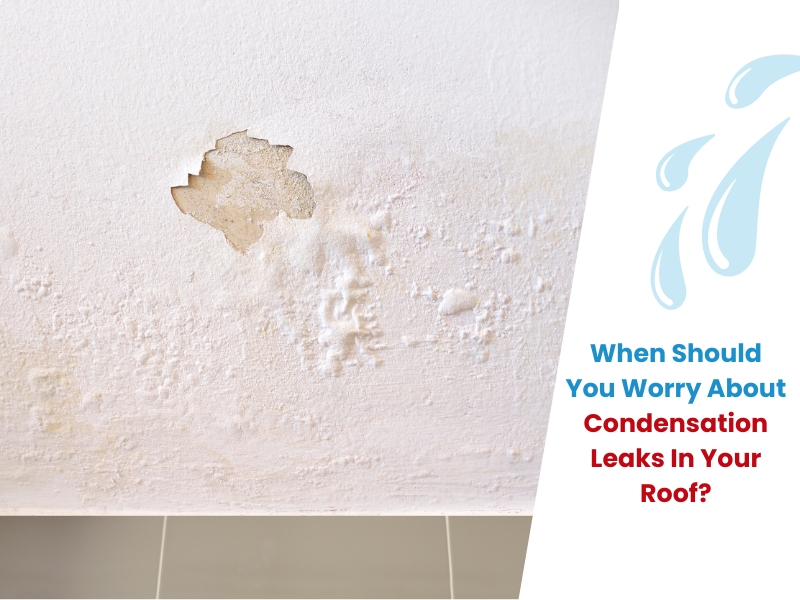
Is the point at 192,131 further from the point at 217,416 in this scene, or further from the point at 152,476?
the point at 152,476

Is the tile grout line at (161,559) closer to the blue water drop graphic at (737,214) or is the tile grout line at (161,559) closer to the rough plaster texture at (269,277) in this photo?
the rough plaster texture at (269,277)

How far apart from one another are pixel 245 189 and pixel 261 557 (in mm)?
690

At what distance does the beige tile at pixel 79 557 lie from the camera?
4.45 feet

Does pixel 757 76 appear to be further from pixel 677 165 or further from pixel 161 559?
pixel 161 559

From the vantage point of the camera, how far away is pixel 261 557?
139 cm

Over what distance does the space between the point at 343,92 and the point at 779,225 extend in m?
0.81

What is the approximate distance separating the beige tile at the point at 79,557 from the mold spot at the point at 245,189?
58 centimetres

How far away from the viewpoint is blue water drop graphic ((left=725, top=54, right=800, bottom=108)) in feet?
4.02

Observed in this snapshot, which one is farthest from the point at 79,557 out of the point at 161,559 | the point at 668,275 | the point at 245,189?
the point at 668,275

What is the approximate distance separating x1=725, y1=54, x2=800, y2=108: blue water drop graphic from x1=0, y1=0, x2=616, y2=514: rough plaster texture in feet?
0.95

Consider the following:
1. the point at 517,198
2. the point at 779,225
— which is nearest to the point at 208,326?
the point at 517,198

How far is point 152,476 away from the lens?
1.42 meters

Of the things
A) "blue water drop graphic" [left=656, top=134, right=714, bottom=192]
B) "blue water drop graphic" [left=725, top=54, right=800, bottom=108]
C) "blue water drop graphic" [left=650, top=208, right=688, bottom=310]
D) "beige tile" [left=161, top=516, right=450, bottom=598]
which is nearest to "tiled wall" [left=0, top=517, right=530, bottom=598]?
"beige tile" [left=161, top=516, right=450, bottom=598]

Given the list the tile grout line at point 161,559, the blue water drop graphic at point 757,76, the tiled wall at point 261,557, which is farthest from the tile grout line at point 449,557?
the blue water drop graphic at point 757,76
